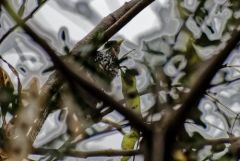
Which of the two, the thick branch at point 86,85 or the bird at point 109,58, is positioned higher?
the thick branch at point 86,85

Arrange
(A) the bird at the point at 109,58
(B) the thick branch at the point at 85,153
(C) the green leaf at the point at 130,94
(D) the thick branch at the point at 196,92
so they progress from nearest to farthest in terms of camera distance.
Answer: (D) the thick branch at the point at 196,92 → (B) the thick branch at the point at 85,153 → (C) the green leaf at the point at 130,94 → (A) the bird at the point at 109,58

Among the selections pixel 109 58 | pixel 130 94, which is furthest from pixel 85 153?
pixel 109 58

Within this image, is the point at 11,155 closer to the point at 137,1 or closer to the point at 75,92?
the point at 75,92

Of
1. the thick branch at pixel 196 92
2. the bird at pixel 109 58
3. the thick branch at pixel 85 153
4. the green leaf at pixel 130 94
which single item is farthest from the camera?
the bird at pixel 109 58

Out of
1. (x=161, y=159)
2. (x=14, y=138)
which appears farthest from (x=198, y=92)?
(x=14, y=138)

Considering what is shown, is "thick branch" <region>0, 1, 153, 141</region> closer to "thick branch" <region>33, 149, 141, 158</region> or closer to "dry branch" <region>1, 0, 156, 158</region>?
"dry branch" <region>1, 0, 156, 158</region>

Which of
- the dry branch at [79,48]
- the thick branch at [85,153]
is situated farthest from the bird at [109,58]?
the thick branch at [85,153]

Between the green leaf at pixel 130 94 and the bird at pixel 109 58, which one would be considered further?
the bird at pixel 109 58

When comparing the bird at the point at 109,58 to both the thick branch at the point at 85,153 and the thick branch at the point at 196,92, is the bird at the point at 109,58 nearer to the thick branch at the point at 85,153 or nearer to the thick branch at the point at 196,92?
the thick branch at the point at 85,153

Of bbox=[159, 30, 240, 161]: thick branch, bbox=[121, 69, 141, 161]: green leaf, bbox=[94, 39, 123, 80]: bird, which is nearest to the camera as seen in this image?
bbox=[159, 30, 240, 161]: thick branch

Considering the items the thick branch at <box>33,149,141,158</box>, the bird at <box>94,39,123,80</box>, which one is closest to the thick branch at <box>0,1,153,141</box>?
the thick branch at <box>33,149,141,158</box>

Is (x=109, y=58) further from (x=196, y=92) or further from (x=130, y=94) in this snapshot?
(x=196, y=92)
